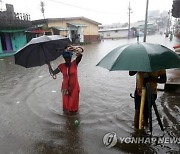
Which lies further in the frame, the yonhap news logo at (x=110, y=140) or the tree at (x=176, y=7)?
the tree at (x=176, y=7)

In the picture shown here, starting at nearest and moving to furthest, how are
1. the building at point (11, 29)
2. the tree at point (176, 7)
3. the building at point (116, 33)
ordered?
1. the tree at point (176, 7)
2. the building at point (11, 29)
3. the building at point (116, 33)

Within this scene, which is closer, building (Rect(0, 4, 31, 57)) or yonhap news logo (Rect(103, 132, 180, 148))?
yonhap news logo (Rect(103, 132, 180, 148))

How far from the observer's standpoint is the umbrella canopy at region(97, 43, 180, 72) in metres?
3.00

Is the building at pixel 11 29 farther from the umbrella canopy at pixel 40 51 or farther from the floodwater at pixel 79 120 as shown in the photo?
the umbrella canopy at pixel 40 51

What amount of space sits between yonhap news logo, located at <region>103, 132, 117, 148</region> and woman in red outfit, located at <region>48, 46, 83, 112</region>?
1260 millimetres

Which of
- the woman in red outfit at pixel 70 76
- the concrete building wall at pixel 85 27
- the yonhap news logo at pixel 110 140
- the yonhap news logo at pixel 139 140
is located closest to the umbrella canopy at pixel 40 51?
the woman in red outfit at pixel 70 76

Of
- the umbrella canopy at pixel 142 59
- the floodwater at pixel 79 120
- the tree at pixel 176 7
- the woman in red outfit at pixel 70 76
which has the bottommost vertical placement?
the floodwater at pixel 79 120

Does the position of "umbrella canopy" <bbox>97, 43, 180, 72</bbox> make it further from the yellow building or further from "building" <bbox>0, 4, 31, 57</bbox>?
the yellow building

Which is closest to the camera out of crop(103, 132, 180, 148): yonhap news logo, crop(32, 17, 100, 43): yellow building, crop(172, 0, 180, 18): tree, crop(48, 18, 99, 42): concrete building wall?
crop(103, 132, 180, 148): yonhap news logo

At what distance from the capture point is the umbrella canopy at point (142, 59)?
2998mm

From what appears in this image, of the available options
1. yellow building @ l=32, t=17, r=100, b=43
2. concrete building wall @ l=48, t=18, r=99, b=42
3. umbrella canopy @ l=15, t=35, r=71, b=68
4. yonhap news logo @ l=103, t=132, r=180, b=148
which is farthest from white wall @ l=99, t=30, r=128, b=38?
yonhap news logo @ l=103, t=132, r=180, b=148

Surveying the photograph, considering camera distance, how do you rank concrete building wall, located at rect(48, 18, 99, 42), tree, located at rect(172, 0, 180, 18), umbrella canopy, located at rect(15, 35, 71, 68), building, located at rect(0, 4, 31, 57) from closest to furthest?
umbrella canopy, located at rect(15, 35, 71, 68)
tree, located at rect(172, 0, 180, 18)
building, located at rect(0, 4, 31, 57)
concrete building wall, located at rect(48, 18, 99, 42)

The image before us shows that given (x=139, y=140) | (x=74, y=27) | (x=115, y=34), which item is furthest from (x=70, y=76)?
(x=115, y=34)

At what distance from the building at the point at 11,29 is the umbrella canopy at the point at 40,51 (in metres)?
15.8
